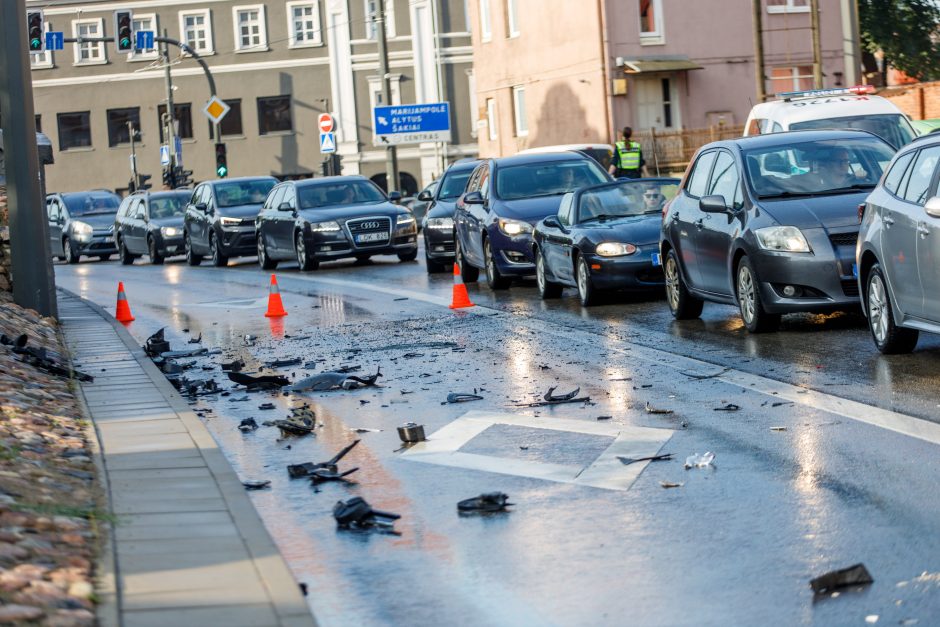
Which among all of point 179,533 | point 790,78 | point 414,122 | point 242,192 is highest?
point 790,78

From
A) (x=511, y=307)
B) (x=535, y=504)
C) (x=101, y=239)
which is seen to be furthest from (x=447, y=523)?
(x=101, y=239)

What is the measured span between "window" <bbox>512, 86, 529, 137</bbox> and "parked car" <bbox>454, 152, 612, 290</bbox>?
34.1 m

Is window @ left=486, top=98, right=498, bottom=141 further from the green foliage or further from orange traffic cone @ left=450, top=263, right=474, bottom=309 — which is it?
orange traffic cone @ left=450, top=263, right=474, bottom=309

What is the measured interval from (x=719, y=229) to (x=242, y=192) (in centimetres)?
2195

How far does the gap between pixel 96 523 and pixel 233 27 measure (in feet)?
239

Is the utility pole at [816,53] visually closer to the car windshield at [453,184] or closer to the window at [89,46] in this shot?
the car windshield at [453,184]

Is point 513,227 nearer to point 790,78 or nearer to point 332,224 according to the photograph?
point 332,224

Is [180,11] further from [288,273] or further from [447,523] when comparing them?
[447,523]

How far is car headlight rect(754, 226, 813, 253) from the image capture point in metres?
13.2

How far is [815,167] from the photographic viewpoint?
14.3m

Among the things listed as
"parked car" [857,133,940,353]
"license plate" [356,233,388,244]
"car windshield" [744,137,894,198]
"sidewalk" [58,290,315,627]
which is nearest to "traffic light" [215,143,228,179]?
"license plate" [356,233,388,244]

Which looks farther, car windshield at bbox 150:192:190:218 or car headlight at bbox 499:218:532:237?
car windshield at bbox 150:192:190:218

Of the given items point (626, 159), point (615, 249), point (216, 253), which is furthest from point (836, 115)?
point (216, 253)

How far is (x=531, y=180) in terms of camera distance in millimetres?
22016
